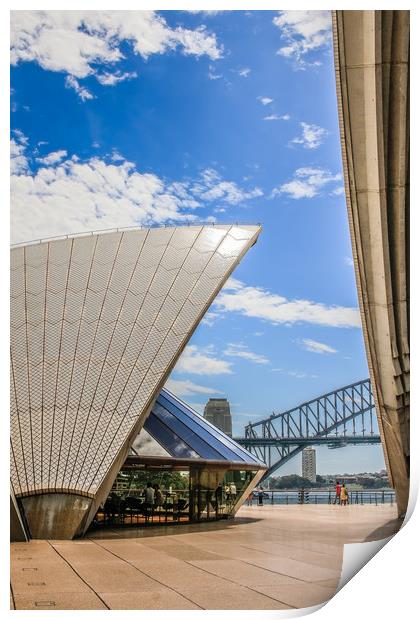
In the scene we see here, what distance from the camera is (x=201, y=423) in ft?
45.7

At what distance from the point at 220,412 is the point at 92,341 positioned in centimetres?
1105

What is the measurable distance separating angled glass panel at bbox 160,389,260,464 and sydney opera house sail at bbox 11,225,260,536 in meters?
2.85

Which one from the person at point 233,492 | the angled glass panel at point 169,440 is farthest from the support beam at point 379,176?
the person at point 233,492

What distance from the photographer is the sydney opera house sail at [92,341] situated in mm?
8992

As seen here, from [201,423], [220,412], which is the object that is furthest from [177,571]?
[220,412]

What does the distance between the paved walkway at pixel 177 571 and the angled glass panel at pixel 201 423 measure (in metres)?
3.40

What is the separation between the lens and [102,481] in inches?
350

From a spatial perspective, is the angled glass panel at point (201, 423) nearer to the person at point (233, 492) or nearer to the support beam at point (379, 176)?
the person at point (233, 492)

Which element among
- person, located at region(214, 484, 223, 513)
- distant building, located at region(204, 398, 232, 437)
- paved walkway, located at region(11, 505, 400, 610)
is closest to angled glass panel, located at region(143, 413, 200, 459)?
person, located at region(214, 484, 223, 513)

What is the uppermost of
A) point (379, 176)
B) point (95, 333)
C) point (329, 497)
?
point (379, 176)

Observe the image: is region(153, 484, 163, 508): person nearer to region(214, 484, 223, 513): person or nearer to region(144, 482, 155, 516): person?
region(144, 482, 155, 516): person

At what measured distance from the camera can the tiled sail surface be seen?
9320 mm

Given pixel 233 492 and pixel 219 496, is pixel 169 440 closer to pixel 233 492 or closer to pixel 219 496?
pixel 219 496
